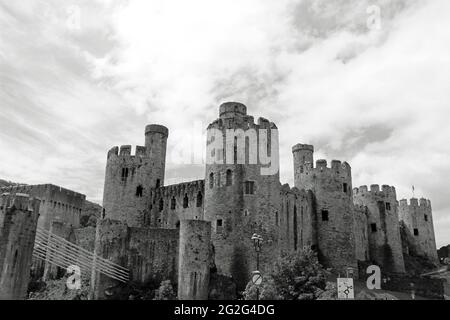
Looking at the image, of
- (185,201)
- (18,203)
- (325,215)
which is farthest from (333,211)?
(18,203)

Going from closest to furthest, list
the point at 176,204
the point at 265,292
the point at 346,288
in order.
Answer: the point at 346,288, the point at 265,292, the point at 176,204

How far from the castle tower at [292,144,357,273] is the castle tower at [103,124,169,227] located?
16257mm

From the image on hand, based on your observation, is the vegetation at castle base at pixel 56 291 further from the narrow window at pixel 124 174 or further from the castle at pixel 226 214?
the narrow window at pixel 124 174

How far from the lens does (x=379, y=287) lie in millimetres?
45781

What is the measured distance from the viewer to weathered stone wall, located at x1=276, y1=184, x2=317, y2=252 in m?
43.3

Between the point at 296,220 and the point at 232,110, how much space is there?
12533 mm

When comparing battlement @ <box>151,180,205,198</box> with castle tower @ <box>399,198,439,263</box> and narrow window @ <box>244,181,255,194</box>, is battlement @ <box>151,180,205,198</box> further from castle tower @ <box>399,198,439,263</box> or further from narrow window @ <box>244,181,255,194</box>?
castle tower @ <box>399,198,439,263</box>

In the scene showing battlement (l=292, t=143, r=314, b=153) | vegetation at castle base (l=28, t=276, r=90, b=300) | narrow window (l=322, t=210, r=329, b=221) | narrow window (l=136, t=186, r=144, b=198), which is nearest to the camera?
vegetation at castle base (l=28, t=276, r=90, b=300)

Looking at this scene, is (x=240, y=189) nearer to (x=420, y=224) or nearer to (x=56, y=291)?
(x=56, y=291)

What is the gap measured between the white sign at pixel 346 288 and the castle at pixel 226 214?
28.9ft

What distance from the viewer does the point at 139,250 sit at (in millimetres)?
36094

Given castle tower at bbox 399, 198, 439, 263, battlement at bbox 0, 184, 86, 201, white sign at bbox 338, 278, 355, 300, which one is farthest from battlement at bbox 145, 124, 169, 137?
castle tower at bbox 399, 198, 439, 263

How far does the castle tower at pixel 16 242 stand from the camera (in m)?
25.3
